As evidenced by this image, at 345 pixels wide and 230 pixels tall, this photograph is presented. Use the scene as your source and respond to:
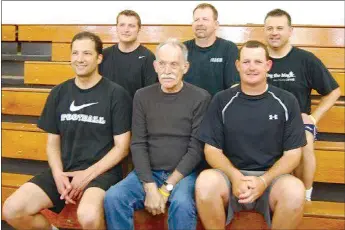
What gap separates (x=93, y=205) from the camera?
1.93 m

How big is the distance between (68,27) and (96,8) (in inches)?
14.7

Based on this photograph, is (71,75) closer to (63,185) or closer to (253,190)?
(63,185)

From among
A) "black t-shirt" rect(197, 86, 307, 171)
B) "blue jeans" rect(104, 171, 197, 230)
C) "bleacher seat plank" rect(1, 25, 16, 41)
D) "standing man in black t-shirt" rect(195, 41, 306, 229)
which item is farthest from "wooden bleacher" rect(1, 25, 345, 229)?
"black t-shirt" rect(197, 86, 307, 171)

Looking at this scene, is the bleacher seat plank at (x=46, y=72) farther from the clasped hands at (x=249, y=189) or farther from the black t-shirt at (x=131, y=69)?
the clasped hands at (x=249, y=189)

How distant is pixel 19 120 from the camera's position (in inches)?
131

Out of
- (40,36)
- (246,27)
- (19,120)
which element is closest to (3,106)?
(19,120)

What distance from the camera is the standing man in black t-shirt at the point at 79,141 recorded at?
207cm

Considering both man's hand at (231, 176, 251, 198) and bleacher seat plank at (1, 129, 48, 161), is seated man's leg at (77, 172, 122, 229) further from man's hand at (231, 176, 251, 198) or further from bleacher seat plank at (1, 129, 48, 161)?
bleacher seat plank at (1, 129, 48, 161)

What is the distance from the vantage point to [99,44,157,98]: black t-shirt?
104 inches

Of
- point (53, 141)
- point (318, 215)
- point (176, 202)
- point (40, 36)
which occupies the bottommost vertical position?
point (318, 215)

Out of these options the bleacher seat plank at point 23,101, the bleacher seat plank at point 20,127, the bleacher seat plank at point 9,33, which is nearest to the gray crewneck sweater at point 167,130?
the bleacher seat plank at point 20,127

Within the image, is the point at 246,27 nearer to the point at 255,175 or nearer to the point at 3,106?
the point at 255,175

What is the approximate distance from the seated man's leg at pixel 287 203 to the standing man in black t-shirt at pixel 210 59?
87 centimetres

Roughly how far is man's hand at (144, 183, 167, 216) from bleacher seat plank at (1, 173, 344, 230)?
3.3 inches
